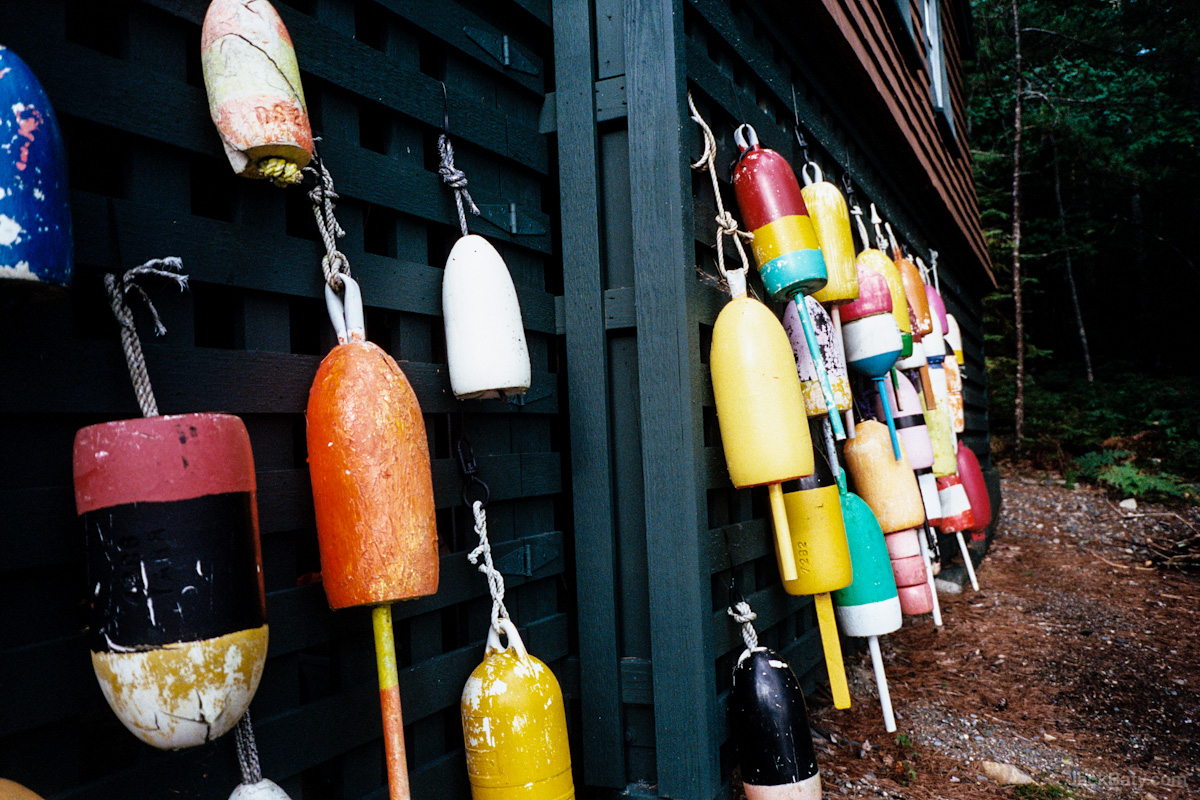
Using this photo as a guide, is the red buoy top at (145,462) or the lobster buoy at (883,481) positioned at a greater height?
the red buoy top at (145,462)

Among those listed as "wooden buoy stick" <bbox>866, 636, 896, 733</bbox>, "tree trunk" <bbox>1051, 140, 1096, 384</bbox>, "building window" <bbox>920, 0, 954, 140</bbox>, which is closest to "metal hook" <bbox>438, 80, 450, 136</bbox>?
"wooden buoy stick" <bbox>866, 636, 896, 733</bbox>

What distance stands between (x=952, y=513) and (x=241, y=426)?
11.1 ft

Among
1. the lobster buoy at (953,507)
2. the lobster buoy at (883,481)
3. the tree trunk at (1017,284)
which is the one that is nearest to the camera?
the lobster buoy at (883,481)

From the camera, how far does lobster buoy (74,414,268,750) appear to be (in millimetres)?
897

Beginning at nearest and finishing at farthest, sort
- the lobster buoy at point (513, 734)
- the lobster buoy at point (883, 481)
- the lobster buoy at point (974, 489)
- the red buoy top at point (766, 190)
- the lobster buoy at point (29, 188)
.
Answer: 1. the lobster buoy at point (29, 188)
2. the lobster buoy at point (513, 734)
3. the red buoy top at point (766, 190)
4. the lobster buoy at point (883, 481)
5. the lobster buoy at point (974, 489)

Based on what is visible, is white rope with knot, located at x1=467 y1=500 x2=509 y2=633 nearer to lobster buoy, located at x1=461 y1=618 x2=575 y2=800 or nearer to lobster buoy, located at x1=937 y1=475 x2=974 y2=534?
lobster buoy, located at x1=461 y1=618 x2=575 y2=800

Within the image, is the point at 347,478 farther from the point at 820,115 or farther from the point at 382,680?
the point at 820,115

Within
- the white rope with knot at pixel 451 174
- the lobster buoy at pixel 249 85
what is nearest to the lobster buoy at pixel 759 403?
the white rope with knot at pixel 451 174

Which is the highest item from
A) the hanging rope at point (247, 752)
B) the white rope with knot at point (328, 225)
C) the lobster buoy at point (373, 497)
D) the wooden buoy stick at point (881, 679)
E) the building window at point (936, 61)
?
the building window at point (936, 61)

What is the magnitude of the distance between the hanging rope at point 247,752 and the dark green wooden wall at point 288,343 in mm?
74

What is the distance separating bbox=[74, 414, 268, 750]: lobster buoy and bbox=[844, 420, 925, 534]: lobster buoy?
210 cm

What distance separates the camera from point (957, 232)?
6125 mm

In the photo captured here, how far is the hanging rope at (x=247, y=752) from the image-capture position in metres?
1.06

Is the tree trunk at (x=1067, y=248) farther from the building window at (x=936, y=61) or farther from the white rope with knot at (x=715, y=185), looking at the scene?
the white rope with knot at (x=715, y=185)
